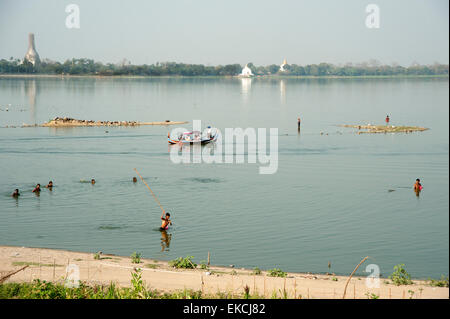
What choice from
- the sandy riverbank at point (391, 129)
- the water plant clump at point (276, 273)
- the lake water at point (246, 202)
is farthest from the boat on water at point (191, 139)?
the water plant clump at point (276, 273)

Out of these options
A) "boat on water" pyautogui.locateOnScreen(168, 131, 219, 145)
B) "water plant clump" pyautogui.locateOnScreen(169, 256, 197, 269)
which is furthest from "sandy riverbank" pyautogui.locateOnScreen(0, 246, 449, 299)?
"boat on water" pyautogui.locateOnScreen(168, 131, 219, 145)

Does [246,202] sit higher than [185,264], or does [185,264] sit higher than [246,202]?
[246,202]

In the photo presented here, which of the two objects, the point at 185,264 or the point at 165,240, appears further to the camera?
the point at 165,240

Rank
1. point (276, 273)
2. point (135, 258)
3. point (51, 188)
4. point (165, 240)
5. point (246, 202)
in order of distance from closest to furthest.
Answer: point (276, 273), point (135, 258), point (165, 240), point (246, 202), point (51, 188)

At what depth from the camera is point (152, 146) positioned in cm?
5850

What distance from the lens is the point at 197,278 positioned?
1902cm

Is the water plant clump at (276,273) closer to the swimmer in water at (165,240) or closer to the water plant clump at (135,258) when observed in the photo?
the water plant clump at (135,258)

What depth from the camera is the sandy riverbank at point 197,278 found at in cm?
1736

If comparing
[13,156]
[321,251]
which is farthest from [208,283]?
[13,156]

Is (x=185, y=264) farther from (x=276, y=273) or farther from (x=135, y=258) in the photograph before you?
(x=276, y=273)

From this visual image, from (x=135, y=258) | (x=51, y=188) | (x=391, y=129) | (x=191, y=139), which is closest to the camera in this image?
(x=135, y=258)

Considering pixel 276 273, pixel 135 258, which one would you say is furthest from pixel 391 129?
A: pixel 135 258

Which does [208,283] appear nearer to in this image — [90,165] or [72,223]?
[72,223]
